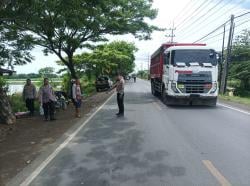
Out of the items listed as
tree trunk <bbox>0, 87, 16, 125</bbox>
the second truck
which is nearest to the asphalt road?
tree trunk <bbox>0, 87, 16, 125</bbox>

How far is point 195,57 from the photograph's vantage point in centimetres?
2061

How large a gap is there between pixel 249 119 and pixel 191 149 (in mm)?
7040

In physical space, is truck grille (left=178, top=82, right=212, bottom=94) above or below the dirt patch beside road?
above

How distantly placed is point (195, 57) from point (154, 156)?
12.5 m

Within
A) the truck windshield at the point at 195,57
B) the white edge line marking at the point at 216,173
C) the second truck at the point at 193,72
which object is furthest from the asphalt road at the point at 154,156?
the truck windshield at the point at 195,57

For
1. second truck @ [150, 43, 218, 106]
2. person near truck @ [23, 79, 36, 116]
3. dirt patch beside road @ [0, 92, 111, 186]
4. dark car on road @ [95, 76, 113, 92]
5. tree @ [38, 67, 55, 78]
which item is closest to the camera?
dirt patch beside road @ [0, 92, 111, 186]

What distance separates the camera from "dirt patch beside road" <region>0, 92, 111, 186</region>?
8305 mm

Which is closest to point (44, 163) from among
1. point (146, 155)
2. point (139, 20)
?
point (146, 155)

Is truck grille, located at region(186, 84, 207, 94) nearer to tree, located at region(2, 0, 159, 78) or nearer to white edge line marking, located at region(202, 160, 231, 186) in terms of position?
tree, located at region(2, 0, 159, 78)

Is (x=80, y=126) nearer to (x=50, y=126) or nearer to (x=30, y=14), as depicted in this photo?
(x=50, y=126)

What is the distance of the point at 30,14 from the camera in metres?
15.4

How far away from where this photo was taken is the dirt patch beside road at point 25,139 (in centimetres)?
830

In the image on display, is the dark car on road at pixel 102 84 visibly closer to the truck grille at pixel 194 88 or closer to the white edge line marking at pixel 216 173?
the truck grille at pixel 194 88

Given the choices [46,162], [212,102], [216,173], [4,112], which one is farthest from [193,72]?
[216,173]
